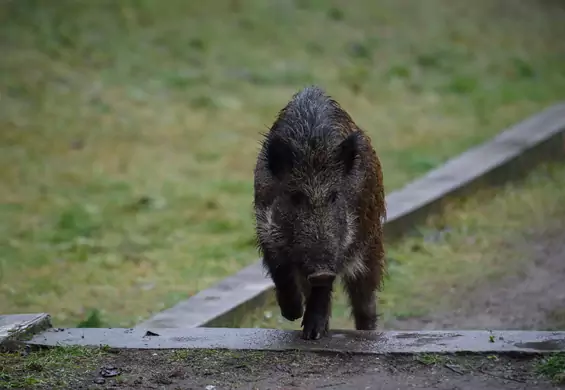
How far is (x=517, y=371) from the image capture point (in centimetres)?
385

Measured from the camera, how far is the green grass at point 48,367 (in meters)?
3.84

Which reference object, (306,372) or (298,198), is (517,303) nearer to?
(298,198)

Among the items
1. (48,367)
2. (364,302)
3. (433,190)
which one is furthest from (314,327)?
(433,190)

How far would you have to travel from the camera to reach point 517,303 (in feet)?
19.5

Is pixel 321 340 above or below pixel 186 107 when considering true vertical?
below

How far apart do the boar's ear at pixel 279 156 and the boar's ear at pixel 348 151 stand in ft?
0.71

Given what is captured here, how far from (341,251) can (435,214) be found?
3182 millimetres

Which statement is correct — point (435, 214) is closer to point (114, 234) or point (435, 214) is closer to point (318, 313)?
point (114, 234)

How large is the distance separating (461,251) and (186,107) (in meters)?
4.98

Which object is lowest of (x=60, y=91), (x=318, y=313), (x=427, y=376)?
(x=427, y=376)

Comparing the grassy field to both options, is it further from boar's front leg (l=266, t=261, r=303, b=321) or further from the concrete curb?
boar's front leg (l=266, t=261, r=303, b=321)

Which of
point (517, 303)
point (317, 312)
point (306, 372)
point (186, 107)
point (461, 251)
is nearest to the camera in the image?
point (306, 372)

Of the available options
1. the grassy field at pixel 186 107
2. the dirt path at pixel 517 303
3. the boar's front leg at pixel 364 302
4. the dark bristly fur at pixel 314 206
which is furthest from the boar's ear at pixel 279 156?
the grassy field at pixel 186 107

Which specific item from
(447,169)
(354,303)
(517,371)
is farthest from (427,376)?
(447,169)
